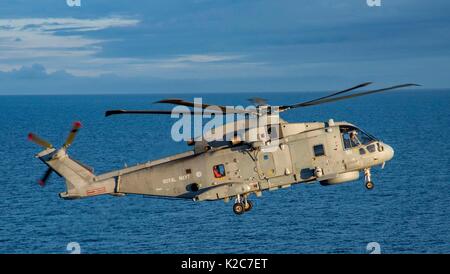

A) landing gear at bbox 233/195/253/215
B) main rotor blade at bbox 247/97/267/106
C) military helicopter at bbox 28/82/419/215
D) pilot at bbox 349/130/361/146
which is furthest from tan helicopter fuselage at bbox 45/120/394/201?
main rotor blade at bbox 247/97/267/106

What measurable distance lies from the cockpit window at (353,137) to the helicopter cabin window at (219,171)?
7.42 meters

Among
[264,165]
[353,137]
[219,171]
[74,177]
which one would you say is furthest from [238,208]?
[74,177]

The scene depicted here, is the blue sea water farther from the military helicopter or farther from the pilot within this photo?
the pilot

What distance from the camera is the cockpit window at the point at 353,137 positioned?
42.8 meters

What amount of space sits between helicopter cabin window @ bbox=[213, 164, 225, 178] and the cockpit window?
7419mm

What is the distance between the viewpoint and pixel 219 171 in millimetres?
42469

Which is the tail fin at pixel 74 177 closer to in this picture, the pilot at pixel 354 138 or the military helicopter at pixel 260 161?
the military helicopter at pixel 260 161

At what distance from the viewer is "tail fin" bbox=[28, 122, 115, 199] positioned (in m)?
44.0

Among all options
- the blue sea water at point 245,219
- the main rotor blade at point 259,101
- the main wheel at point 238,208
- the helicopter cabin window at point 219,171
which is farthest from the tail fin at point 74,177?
the blue sea water at point 245,219
